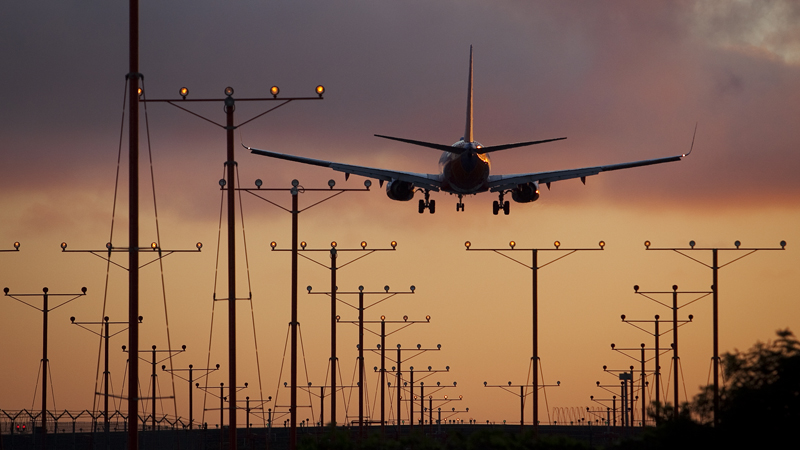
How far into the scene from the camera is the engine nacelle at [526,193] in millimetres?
74812

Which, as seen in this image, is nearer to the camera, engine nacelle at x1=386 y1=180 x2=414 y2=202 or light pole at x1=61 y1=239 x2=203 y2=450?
light pole at x1=61 y1=239 x2=203 y2=450

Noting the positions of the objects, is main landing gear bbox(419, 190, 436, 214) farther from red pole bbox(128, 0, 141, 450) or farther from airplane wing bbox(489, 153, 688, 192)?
red pole bbox(128, 0, 141, 450)

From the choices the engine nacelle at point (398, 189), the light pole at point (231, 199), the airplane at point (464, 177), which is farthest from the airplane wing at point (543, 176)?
the light pole at point (231, 199)

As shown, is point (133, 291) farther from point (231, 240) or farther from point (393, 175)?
point (393, 175)

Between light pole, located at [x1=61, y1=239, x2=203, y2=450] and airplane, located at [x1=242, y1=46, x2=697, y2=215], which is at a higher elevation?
airplane, located at [x1=242, y1=46, x2=697, y2=215]

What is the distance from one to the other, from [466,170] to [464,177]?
66 centimetres

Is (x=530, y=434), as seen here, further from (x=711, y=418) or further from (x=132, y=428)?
(x=132, y=428)

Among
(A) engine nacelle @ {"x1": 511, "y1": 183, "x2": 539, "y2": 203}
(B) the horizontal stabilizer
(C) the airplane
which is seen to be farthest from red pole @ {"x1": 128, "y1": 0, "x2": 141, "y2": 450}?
(A) engine nacelle @ {"x1": 511, "y1": 183, "x2": 539, "y2": 203}

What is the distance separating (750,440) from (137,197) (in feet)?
50.1

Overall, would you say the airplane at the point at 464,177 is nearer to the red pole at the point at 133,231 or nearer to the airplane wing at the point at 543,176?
the airplane wing at the point at 543,176

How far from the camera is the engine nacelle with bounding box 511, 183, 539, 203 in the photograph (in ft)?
245

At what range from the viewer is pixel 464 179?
69938 millimetres

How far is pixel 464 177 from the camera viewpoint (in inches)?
2746

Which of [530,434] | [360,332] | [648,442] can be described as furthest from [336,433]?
[360,332]
